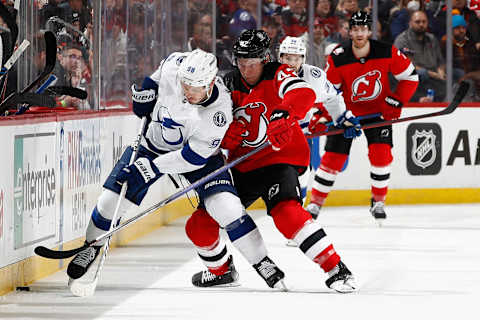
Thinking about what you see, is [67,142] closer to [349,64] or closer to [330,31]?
[349,64]

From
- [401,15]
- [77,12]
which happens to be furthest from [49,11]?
[401,15]

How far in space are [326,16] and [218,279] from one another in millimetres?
4481

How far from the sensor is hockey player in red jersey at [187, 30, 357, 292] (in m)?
3.98

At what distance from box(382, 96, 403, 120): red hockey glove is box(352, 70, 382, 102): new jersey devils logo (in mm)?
99

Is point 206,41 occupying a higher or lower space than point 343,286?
higher

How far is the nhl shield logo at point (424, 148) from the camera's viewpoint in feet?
25.8

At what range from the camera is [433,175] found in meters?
7.92

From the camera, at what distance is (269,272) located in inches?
160

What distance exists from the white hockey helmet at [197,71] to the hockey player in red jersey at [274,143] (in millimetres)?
199

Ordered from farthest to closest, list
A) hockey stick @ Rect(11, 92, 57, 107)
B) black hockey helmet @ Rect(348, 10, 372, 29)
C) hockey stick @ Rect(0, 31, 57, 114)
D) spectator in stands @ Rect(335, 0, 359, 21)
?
spectator in stands @ Rect(335, 0, 359, 21)
black hockey helmet @ Rect(348, 10, 372, 29)
hockey stick @ Rect(0, 31, 57, 114)
hockey stick @ Rect(11, 92, 57, 107)

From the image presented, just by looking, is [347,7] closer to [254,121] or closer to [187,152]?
[254,121]

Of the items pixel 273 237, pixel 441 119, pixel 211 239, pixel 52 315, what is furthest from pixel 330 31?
pixel 52 315

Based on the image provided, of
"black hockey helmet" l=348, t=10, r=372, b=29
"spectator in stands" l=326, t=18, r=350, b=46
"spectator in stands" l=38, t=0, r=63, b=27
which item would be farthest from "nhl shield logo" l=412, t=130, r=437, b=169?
"spectator in stands" l=38, t=0, r=63, b=27

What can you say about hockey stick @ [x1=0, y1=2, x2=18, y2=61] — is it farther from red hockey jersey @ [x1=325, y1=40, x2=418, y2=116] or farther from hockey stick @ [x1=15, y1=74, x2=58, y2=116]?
red hockey jersey @ [x1=325, y1=40, x2=418, y2=116]
